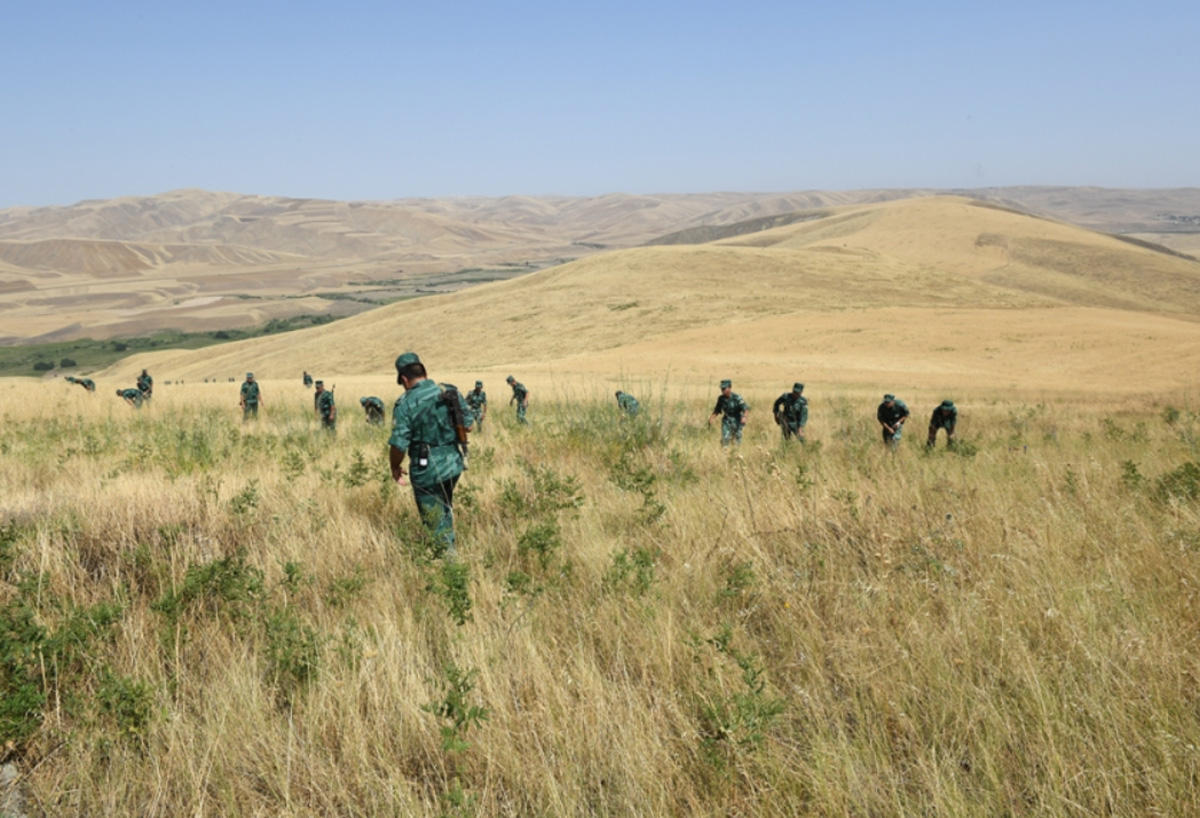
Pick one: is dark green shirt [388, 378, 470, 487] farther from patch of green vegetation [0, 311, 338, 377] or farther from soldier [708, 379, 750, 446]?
patch of green vegetation [0, 311, 338, 377]


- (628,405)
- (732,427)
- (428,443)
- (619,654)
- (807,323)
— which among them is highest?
(428,443)

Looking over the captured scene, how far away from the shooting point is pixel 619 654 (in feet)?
9.75

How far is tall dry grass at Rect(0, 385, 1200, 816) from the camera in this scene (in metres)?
2.31

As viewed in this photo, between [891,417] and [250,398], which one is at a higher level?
[891,417]

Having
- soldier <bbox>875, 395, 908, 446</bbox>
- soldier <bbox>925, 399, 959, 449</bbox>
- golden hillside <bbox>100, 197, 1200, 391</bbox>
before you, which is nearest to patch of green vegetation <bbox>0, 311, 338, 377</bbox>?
golden hillside <bbox>100, 197, 1200, 391</bbox>

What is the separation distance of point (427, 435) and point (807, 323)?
43.8m

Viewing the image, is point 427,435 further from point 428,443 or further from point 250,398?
point 250,398

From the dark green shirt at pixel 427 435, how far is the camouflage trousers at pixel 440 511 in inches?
2.6

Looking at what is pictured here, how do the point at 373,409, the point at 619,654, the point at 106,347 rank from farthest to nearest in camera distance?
the point at 106,347, the point at 373,409, the point at 619,654

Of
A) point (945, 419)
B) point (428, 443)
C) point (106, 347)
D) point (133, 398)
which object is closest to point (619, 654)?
point (428, 443)

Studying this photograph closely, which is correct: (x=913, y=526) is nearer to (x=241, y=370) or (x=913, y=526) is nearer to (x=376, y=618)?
(x=376, y=618)

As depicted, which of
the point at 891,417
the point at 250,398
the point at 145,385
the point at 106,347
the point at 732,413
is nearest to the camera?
the point at 891,417

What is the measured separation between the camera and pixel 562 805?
7.29ft

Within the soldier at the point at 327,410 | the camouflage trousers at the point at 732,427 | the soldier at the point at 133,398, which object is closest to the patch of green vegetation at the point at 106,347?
the soldier at the point at 133,398
